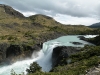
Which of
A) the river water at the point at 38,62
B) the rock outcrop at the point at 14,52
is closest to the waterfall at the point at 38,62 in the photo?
the river water at the point at 38,62

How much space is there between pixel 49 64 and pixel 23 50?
1561cm

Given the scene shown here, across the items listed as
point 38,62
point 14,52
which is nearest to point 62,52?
point 38,62

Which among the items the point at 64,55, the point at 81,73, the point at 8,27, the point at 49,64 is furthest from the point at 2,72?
the point at 8,27

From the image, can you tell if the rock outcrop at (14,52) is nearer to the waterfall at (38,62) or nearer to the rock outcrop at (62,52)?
the waterfall at (38,62)

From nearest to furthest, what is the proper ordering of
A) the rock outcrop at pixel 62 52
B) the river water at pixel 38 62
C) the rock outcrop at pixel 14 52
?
the rock outcrop at pixel 62 52, the river water at pixel 38 62, the rock outcrop at pixel 14 52

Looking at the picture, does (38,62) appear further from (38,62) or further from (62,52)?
(62,52)

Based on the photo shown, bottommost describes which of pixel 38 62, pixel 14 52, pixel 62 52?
pixel 38 62

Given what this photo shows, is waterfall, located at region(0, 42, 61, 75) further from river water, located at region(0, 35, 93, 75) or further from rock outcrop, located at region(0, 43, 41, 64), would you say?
rock outcrop, located at region(0, 43, 41, 64)

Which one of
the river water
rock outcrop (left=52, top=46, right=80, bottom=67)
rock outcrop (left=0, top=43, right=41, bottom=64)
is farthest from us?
rock outcrop (left=0, top=43, right=41, bottom=64)

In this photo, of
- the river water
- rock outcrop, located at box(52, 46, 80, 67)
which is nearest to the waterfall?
the river water

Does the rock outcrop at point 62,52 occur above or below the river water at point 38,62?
above

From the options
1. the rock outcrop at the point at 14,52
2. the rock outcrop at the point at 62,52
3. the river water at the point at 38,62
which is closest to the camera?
the rock outcrop at the point at 62,52

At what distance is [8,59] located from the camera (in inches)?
2894

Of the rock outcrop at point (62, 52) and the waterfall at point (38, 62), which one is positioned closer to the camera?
the rock outcrop at point (62, 52)
